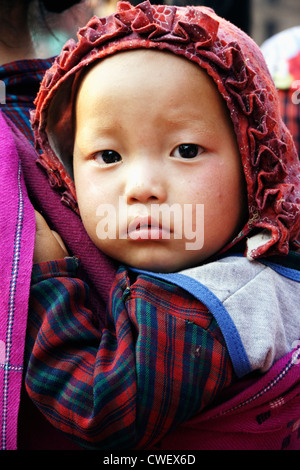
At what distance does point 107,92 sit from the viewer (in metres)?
0.91

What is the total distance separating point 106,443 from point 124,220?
0.39m

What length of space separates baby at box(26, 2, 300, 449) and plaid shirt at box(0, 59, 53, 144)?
7.4 inches

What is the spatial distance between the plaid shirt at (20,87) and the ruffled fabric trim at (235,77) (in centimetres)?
19

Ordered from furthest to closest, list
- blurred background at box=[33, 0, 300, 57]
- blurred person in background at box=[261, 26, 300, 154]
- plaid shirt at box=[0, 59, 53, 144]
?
blurred person in background at box=[261, 26, 300, 154] → blurred background at box=[33, 0, 300, 57] → plaid shirt at box=[0, 59, 53, 144]

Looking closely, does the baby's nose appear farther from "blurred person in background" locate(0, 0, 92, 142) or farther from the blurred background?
the blurred background

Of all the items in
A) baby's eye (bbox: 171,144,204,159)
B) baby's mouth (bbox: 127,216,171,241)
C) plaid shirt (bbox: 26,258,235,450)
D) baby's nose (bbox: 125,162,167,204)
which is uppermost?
baby's eye (bbox: 171,144,204,159)

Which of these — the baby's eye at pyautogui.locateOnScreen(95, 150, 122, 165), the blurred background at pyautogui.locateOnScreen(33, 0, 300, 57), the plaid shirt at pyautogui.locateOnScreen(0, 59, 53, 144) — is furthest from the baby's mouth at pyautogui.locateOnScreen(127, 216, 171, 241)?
the blurred background at pyautogui.locateOnScreen(33, 0, 300, 57)

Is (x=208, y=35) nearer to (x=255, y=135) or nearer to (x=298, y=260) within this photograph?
(x=255, y=135)

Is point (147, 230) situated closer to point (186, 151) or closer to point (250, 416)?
point (186, 151)

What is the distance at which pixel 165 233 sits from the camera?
903 millimetres

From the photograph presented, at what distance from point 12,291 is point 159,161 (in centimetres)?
36

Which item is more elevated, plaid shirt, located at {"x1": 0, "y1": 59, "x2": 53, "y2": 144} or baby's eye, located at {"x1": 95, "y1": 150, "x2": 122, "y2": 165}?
plaid shirt, located at {"x1": 0, "y1": 59, "x2": 53, "y2": 144}

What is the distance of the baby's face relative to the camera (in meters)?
0.89

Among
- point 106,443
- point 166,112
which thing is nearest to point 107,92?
point 166,112
